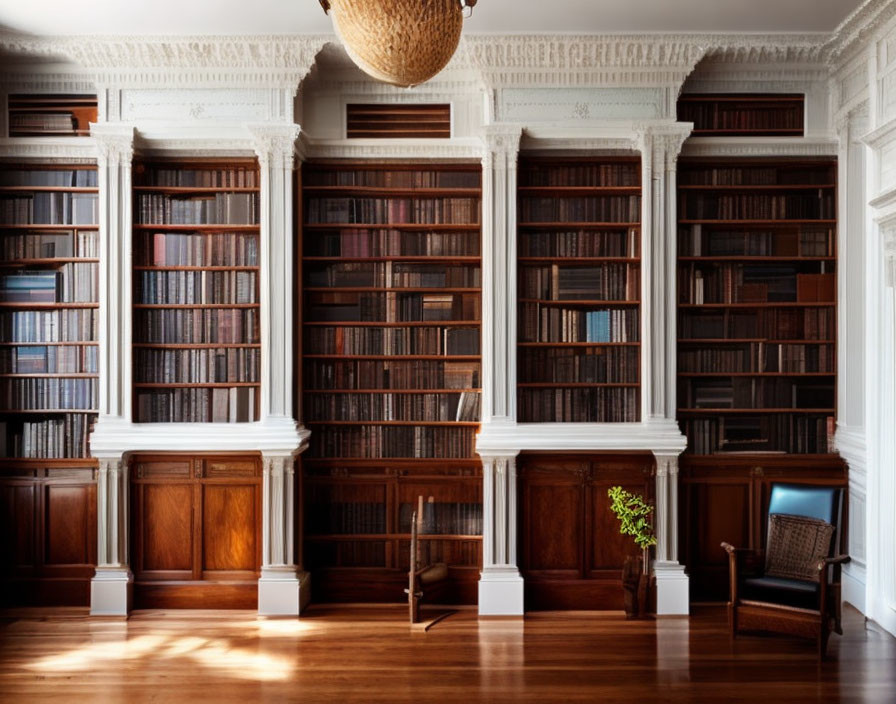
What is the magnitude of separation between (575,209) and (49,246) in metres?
3.51

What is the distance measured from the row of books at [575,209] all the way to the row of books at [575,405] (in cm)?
114

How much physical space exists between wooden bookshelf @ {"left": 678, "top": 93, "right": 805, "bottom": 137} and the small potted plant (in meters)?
2.48

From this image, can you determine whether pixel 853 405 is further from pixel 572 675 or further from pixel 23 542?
pixel 23 542

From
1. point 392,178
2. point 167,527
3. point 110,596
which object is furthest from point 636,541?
point 110,596

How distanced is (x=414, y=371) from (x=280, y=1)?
2448 millimetres

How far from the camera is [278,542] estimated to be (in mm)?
5672

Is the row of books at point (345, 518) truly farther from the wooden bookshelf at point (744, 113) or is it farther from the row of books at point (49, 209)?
the wooden bookshelf at point (744, 113)

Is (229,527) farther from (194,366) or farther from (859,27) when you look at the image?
(859,27)

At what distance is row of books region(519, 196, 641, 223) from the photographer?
5.87m

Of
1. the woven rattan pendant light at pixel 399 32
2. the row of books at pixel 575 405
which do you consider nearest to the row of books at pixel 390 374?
the row of books at pixel 575 405

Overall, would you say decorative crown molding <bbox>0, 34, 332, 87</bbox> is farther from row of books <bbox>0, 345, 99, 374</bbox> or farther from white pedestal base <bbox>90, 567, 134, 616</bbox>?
white pedestal base <bbox>90, 567, 134, 616</bbox>

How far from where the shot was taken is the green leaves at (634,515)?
5.59 metres

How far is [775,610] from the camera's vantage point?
16.4ft

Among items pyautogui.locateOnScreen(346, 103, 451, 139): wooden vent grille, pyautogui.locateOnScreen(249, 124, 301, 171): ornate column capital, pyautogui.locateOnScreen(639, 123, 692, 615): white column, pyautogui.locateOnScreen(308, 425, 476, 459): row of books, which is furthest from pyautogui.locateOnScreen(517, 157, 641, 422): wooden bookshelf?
pyautogui.locateOnScreen(249, 124, 301, 171): ornate column capital
